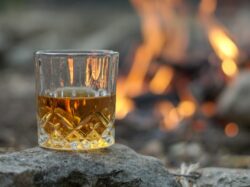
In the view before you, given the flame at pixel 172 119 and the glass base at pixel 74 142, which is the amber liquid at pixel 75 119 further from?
the flame at pixel 172 119

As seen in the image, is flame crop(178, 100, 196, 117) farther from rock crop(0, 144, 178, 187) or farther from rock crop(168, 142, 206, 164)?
rock crop(0, 144, 178, 187)

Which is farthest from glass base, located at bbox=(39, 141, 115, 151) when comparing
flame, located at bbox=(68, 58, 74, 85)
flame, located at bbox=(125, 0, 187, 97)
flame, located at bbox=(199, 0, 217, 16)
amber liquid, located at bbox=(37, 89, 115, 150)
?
flame, located at bbox=(199, 0, 217, 16)

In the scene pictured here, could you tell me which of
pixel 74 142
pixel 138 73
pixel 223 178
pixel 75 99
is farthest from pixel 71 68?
pixel 138 73

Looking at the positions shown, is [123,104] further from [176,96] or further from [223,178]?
[223,178]

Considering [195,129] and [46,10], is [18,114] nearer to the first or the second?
[195,129]

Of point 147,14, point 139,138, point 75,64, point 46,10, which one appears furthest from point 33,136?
point 46,10

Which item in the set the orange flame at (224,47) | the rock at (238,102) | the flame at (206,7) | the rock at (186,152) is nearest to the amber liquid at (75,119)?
the rock at (186,152)
